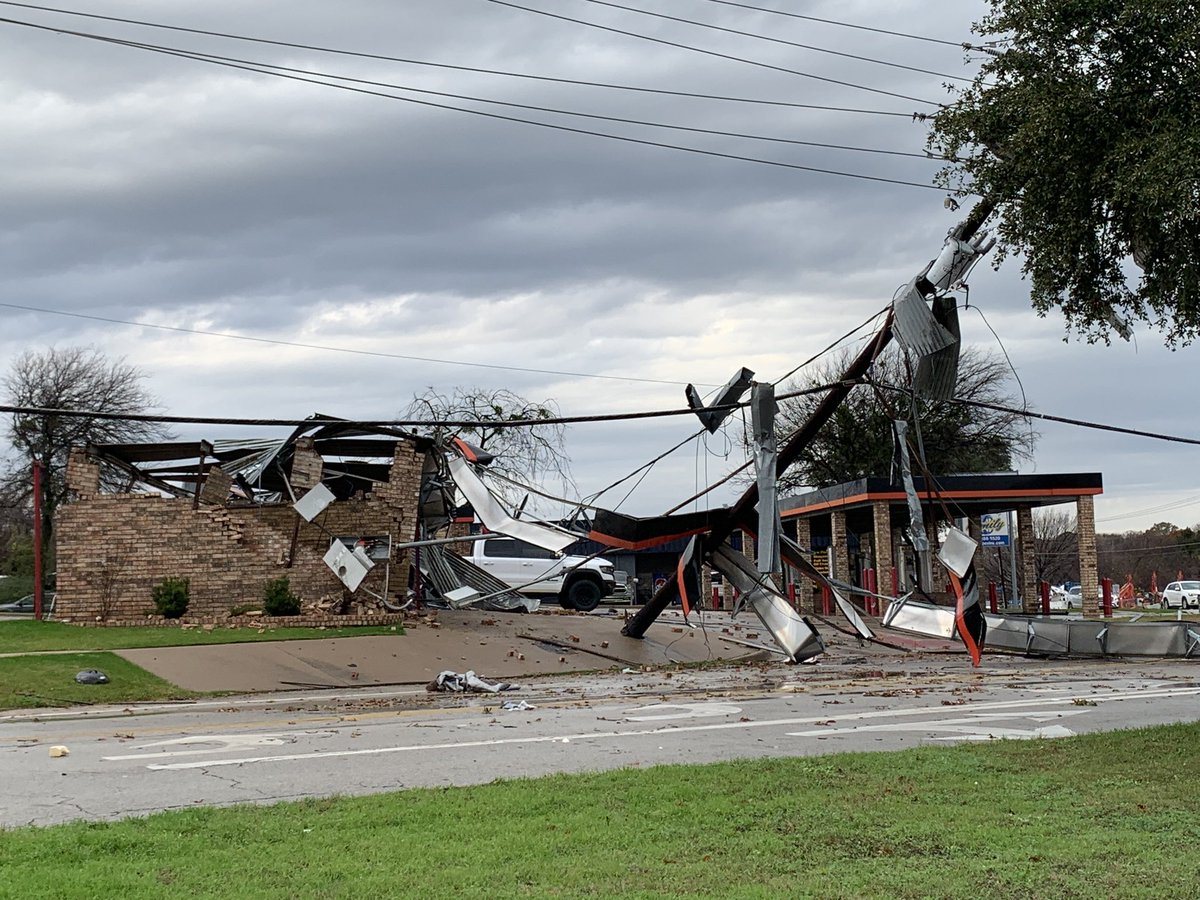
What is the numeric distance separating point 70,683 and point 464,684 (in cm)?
525

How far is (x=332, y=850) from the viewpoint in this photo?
607 centimetres

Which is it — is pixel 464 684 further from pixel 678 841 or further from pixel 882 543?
pixel 882 543

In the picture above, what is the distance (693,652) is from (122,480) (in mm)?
20909

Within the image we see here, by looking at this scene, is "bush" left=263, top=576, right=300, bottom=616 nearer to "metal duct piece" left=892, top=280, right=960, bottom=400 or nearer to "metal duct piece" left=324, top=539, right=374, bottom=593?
"metal duct piece" left=324, top=539, right=374, bottom=593

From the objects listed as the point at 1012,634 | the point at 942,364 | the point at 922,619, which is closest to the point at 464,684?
the point at 922,619

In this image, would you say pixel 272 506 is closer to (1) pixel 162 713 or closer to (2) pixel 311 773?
(1) pixel 162 713

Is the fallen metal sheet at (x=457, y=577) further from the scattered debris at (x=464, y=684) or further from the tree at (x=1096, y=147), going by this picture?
the tree at (x=1096, y=147)

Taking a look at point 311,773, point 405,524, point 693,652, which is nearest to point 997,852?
point 311,773

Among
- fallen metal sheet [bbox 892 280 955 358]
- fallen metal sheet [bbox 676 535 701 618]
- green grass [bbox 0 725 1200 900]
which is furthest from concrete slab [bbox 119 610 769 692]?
green grass [bbox 0 725 1200 900]

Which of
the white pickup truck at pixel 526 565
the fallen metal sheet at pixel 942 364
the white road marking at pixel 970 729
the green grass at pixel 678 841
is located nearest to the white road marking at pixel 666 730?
the white road marking at pixel 970 729

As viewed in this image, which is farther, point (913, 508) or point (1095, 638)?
point (1095, 638)

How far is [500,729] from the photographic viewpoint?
11805mm

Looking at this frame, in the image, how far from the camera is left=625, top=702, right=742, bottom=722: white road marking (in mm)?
12906

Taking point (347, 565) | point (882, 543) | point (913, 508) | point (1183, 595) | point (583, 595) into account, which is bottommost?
point (1183, 595)
